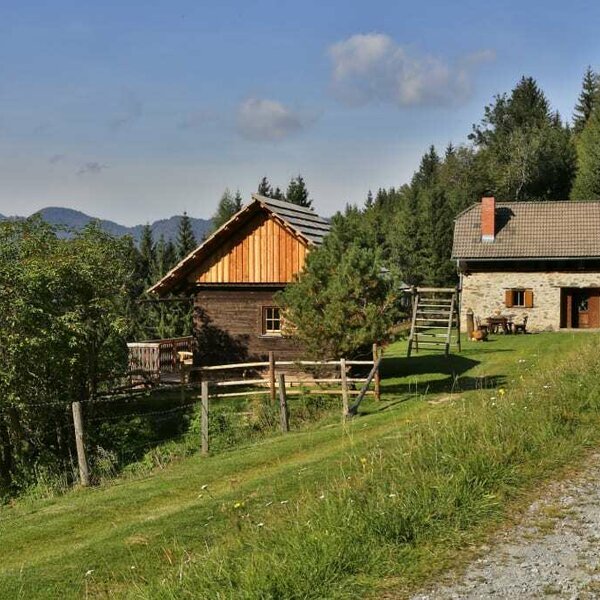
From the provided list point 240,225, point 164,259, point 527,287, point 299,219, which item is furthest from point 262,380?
point 164,259


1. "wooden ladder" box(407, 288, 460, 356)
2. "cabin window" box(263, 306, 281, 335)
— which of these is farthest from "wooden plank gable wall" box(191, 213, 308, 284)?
"wooden ladder" box(407, 288, 460, 356)

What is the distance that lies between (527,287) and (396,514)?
29.8 m

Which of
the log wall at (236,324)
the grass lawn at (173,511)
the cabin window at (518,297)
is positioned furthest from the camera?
the cabin window at (518,297)

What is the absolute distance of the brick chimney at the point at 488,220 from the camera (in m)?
35.2

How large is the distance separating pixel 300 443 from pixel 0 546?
5.27 meters

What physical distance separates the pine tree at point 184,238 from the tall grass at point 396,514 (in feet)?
192

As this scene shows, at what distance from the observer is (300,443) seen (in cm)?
1298

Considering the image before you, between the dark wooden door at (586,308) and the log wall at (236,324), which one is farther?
the dark wooden door at (586,308)

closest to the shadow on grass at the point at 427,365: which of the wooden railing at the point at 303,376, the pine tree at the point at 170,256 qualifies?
the wooden railing at the point at 303,376

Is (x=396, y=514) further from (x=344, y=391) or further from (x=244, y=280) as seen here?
(x=244, y=280)

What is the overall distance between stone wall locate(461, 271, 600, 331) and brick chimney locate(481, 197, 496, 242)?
207 centimetres

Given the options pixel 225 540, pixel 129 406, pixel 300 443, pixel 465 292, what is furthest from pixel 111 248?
pixel 465 292

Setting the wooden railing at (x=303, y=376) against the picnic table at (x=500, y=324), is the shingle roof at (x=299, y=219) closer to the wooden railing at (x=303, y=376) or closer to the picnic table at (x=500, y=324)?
the wooden railing at (x=303, y=376)

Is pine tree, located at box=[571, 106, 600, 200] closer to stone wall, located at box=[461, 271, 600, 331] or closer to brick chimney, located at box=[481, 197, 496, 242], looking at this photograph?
brick chimney, located at box=[481, 197, 496, 242]
